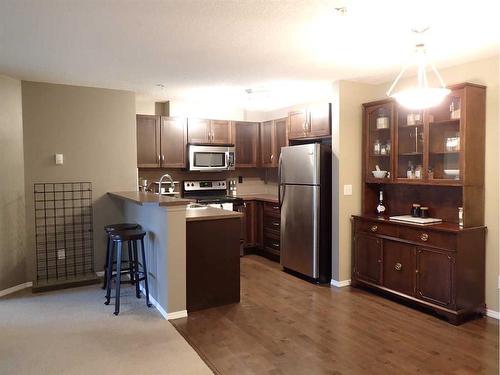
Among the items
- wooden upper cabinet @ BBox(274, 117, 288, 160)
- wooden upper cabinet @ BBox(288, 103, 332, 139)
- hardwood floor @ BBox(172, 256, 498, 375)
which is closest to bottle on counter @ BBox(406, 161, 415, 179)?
wooden upper cabinet @ BBox(288, 103, 332, 139)

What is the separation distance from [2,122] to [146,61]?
1.74 metres

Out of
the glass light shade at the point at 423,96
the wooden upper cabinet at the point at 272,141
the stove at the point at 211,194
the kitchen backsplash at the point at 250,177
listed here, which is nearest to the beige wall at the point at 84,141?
the stove at the point at 211,194

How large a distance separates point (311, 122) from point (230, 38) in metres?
2.18

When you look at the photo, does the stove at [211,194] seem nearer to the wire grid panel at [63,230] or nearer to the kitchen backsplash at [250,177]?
the kitchen backsplash at [250,177]

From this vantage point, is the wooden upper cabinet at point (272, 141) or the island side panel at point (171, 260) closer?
the island side panel at point (171, 260)

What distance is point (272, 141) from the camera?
19.2 feet

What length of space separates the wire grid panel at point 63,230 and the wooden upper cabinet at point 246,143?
7.66 feet

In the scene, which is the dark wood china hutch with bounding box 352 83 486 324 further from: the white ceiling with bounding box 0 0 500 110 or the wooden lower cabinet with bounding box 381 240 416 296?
the white ceiling with bounding box 0 0 500 110

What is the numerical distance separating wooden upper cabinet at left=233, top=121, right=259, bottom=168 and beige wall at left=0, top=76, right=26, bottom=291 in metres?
2.95

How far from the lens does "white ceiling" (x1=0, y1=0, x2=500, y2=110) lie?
2324 millimetres

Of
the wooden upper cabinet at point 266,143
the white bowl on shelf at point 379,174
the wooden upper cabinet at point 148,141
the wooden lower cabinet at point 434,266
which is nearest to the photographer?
the wooden lower cabinet at point 434,266

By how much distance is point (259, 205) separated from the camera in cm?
584

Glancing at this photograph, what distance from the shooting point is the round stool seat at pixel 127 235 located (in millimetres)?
3516

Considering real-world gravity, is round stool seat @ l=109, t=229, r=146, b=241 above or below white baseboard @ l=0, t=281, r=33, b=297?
above
